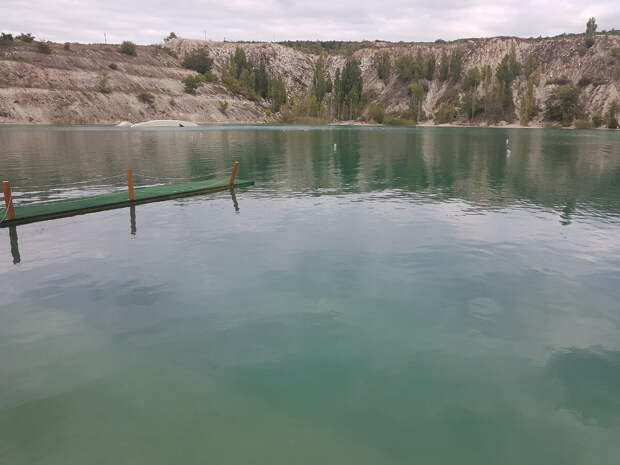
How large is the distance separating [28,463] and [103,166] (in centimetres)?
3873

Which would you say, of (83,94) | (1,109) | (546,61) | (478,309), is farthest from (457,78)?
(478,309)

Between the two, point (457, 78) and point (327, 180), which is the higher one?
point (457, 78)

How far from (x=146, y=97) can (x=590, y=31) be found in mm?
174964

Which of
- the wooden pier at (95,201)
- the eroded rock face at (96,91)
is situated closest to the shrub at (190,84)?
the eroded rock face at (96,91)

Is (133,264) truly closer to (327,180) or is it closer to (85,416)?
(85,416)

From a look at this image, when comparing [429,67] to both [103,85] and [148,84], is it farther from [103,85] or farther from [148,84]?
[103,85]

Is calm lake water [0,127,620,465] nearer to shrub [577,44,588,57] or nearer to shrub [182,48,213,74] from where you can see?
shrub [577,44,588,57]

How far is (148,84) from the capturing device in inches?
6068

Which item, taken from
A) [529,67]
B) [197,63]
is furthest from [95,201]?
[529,67]

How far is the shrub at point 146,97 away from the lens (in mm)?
143500

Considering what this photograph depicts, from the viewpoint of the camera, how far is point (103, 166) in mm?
41250

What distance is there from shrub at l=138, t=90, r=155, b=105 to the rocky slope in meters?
1.64

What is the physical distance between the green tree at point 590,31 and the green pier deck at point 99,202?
197 metres

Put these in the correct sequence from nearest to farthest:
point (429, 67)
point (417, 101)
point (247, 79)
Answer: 1. point (417, 101)
2. point (429, 67)
3. point (247, 79)
